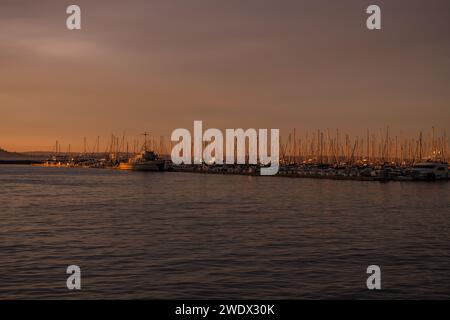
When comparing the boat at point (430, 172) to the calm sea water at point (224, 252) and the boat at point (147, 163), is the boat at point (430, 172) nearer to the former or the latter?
the calm sea water at point (224, 252)

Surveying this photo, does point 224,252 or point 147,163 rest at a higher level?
point 147,163

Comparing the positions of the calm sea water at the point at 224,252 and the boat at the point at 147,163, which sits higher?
the boat at the point at 147,163

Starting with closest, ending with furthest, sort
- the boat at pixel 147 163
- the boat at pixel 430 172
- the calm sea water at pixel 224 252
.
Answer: the calm sea water at pixel 224 252 → the boat at pixel 430 172 → the boat at pixel 147 163

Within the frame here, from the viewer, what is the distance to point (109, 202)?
53.8m

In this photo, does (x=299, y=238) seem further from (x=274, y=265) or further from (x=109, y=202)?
(x=109, y=202)

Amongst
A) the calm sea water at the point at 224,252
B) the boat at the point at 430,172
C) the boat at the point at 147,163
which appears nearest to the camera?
the calm sea water at the point at 224,252

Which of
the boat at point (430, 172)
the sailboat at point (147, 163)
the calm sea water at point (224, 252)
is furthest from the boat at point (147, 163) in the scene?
the calm sea water at point (224, 252)

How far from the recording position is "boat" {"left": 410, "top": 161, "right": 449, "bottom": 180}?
102938mm

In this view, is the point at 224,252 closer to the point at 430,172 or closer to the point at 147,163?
the point at 430,172

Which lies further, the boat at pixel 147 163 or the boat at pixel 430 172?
the boat at pixel 147 163

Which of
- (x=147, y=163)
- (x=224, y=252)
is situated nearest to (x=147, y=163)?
(x=147, y=163)

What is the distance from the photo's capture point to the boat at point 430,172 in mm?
102938

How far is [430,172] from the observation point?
4070 inches
